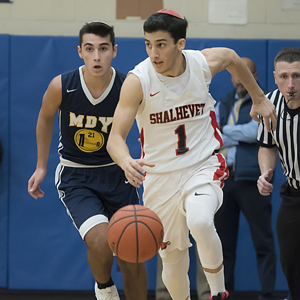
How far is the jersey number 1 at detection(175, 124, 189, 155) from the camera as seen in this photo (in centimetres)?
358

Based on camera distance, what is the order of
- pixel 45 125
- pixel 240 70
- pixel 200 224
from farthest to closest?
pixel 45 125 < pixel 240 70 < pixel 200 224

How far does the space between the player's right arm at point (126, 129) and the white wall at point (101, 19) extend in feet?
9.01

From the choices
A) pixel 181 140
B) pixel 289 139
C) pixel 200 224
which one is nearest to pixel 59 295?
pixel 181 140

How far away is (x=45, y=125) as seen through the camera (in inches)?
167

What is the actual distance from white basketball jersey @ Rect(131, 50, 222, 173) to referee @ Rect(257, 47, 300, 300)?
636 millimetres

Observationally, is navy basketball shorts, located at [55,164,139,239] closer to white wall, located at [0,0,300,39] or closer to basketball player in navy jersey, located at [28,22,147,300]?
basketball player in navy jersey, located at [28,22,147,300]

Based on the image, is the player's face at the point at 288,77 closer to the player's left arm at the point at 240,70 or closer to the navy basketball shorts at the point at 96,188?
the player's left arm at the point at 240,70

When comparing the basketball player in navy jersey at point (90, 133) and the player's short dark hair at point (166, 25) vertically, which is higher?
the player's short dark hair at point (166, 25)

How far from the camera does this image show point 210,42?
5.66 metres

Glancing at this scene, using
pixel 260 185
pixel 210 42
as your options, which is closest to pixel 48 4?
pixel 210 42

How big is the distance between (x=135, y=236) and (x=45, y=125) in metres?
1.54

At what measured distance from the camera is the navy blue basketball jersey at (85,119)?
4.12 m

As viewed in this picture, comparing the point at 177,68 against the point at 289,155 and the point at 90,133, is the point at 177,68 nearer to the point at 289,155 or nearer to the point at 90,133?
the point at 90,133

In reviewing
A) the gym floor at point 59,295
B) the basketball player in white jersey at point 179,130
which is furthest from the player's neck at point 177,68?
the gym floor at point 59,295
